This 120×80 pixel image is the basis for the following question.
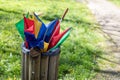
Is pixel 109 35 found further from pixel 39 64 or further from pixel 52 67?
pixel 39 64

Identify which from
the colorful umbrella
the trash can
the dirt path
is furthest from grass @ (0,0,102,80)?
the colorful umbrella

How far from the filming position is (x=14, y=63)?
486 cm

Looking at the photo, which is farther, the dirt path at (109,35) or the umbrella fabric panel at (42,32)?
the dirt path at (109,35)

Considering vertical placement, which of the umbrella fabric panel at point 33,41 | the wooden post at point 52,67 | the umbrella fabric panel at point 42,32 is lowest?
the wooden post at point 52,67

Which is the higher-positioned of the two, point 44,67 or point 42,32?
point 42,32

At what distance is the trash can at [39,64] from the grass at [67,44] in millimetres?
1281

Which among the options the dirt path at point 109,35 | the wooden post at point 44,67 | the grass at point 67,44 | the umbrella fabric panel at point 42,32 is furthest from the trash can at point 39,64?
the dirt path at point 109,35

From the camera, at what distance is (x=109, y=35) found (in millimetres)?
7746

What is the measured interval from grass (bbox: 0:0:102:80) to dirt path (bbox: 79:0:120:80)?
0.71ft

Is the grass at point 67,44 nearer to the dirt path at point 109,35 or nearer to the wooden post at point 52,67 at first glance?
the dirt path at point 109,35

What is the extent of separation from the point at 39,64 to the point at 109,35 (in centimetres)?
495

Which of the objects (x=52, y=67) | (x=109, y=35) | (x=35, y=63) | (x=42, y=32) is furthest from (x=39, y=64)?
(x=109, y=35)

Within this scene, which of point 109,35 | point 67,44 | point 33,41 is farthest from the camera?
point 109,35

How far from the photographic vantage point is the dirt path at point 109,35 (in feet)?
17.1
